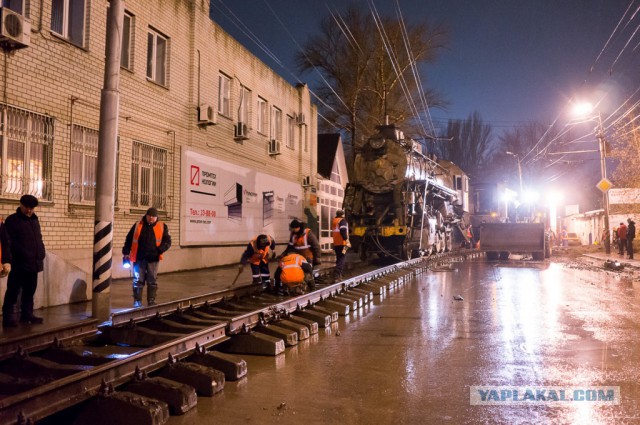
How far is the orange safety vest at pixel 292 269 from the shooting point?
9258 millimetres

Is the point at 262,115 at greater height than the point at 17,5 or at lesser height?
greater

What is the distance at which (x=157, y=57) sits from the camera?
50.5ft

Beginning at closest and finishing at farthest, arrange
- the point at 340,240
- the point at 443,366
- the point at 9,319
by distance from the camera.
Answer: the point at 443,366 < the point at 9,319 < the point at 340,240

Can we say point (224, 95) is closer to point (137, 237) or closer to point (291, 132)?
point (291, 132)

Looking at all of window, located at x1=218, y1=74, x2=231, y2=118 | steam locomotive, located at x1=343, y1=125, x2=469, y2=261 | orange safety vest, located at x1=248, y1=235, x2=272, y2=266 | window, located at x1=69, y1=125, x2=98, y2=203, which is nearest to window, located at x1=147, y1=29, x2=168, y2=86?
window, located at x1=218, y1=74, x2=231, y2=118

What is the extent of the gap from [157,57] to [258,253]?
26.6 feet

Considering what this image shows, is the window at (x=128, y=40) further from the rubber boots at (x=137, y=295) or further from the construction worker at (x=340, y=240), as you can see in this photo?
the rubber boots at (x=137, y=295)

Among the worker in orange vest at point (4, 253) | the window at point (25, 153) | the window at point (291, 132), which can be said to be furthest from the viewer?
the window at point (291, 132)

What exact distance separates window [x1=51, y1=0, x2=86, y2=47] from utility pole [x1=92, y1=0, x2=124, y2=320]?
456cm

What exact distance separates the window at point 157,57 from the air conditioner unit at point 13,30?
4.89 meters

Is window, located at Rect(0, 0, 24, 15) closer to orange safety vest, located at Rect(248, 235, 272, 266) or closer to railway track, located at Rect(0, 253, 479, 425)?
orange safety vest, located at Rect(248, 235, 272, 266)

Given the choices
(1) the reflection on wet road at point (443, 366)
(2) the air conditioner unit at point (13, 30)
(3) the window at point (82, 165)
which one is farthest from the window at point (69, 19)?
(1) the reflection on wet road at point (443, 366)

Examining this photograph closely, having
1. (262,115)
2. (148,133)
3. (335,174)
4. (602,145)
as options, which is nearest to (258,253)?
(148,133)

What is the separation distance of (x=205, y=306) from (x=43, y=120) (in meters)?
5.50
